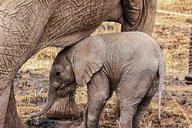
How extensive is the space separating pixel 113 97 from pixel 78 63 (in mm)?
1278

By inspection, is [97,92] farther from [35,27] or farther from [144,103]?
[35,27]

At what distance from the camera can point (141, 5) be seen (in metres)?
3.19

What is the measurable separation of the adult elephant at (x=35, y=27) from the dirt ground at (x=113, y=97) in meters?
0.52

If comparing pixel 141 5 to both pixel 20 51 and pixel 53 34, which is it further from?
pixel 20 51

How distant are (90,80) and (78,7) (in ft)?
1.04

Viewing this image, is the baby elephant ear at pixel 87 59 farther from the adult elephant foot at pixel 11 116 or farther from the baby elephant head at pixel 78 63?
the adult elephant foot at pixel 11 116

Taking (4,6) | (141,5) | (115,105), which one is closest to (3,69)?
(4,6)

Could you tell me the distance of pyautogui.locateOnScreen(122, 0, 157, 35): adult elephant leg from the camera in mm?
3145

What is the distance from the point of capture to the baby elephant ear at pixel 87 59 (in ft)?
8.58

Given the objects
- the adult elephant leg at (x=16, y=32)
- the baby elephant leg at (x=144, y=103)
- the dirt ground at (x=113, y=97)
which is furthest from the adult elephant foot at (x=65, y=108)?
the adult elephant leg at (x=16, y=32)

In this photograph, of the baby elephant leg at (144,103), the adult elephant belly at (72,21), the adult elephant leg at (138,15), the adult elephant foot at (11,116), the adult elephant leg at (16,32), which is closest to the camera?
the adult elephant leg at (16,32)

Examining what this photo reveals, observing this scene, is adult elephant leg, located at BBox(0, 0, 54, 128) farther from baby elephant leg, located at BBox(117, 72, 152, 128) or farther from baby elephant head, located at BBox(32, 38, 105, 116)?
Answer: baby elephant leg, located at BBox(117, 72, 152, 128)

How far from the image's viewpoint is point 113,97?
12.7 ft

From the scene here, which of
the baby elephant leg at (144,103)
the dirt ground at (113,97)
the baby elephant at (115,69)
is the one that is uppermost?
the baby elephant at (115,69)
